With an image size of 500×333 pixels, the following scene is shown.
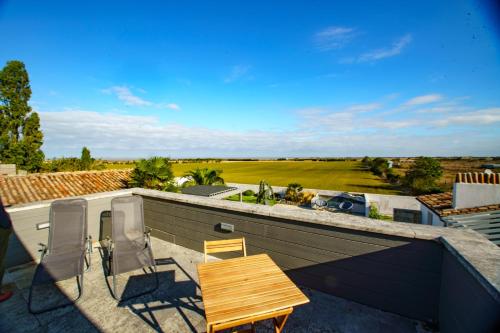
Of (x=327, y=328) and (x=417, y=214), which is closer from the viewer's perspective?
(x=327, y=328)

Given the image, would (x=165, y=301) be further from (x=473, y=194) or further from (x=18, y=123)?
(x=18, y=123)

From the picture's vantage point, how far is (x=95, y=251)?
5.30 m

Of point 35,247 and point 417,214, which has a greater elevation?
point 35,247

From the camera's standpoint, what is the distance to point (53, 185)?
36.6ft

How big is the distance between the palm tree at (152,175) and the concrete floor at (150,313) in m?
6.05

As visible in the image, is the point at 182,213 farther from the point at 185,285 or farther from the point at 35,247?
the point at 35,247

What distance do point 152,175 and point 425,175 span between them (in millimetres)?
47072

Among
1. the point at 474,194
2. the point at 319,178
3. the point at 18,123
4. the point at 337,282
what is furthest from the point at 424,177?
the point at 18,123

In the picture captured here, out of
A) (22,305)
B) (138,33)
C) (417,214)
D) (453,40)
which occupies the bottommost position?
(417,214)

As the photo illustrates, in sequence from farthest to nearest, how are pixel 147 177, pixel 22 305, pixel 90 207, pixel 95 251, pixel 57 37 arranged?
1. pixel 147 177
2. pixel 57 37
3. pixel 90 207
4. pixel 95 251
5. pixel 22 305

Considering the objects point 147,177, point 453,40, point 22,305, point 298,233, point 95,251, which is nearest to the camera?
point 22,305

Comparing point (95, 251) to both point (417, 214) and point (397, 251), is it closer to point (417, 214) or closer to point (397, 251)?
point (397, 251)

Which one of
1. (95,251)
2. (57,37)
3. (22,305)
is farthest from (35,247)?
(57,37)

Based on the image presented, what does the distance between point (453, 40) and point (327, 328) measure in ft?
20.3
